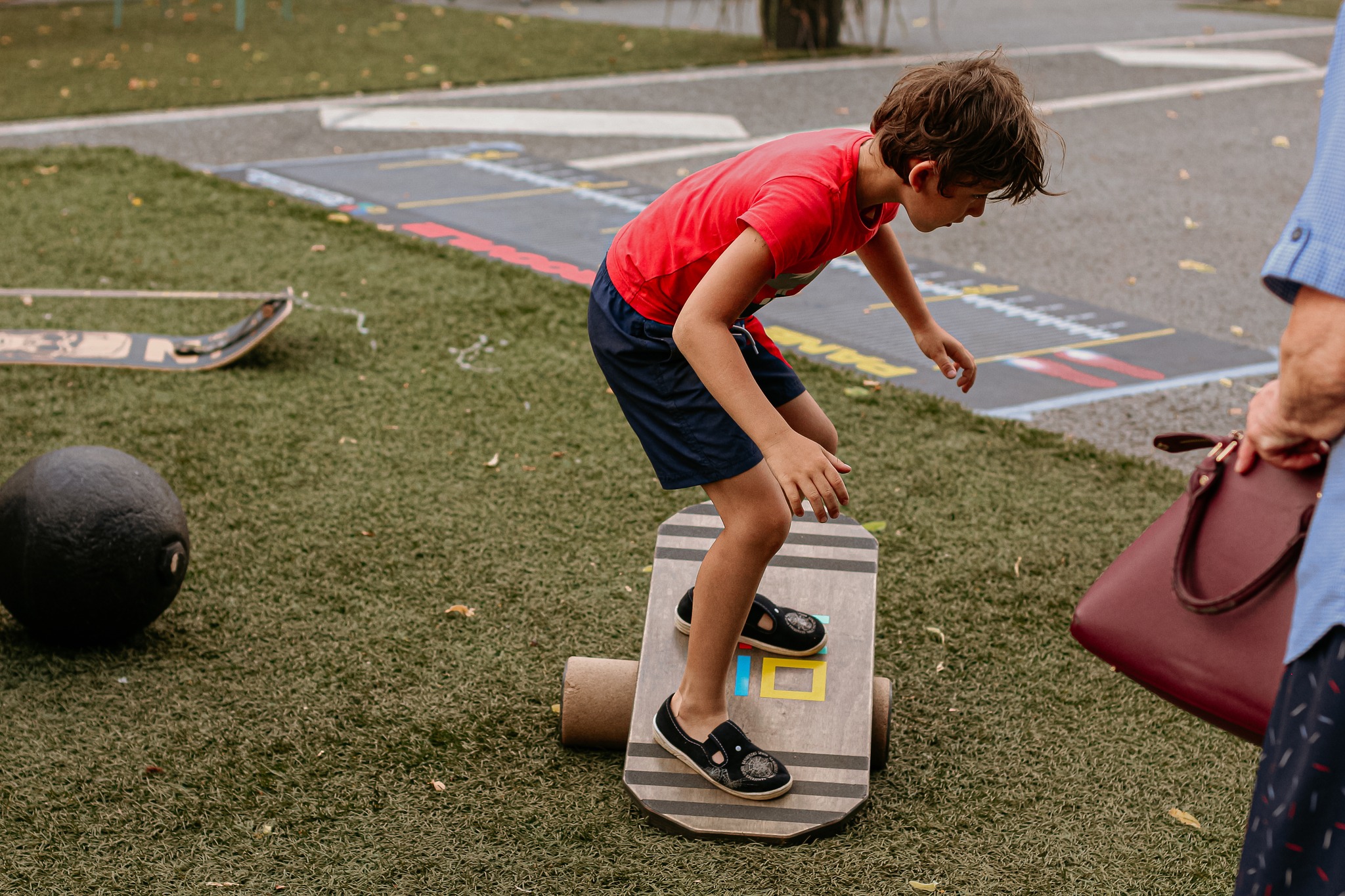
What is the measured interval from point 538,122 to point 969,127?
8381 mm

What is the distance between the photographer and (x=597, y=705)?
9.51 feet

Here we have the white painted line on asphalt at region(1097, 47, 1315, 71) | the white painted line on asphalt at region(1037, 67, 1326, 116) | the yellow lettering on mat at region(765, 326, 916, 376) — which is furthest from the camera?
the white painted line on asphalt at region(1097, 47, 1315, 71)

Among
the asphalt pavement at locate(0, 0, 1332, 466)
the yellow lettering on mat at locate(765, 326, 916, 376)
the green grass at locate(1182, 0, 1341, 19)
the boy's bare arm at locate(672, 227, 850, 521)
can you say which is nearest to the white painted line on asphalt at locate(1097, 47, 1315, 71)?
the asphalt pavement at locate(0, 0, 1332, 466)

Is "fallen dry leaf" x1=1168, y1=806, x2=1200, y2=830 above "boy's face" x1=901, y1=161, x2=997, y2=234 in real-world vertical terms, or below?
below

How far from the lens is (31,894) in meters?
2.43

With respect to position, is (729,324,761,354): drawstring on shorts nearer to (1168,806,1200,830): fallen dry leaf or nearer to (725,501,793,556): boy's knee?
(725,501,793,556): boy's knee

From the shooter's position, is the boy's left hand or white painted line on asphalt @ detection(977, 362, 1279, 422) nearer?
the boy's left hand

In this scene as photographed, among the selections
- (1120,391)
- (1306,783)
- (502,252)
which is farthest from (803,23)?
(1306,783)

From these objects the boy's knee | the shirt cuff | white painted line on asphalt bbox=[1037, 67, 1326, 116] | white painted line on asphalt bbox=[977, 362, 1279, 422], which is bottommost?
white painted line on asphalt bbox=[977, 362, 1279, 422]

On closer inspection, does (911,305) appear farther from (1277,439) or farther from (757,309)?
(1277,439)

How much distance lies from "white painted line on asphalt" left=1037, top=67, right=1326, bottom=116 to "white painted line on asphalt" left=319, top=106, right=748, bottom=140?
309cm

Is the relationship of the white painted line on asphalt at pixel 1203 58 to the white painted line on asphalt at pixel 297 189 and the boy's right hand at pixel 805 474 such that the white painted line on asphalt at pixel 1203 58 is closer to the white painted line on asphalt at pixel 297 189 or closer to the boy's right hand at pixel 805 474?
the white painted line on asphalt at pixel 297 189

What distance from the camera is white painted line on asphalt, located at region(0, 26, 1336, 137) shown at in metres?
9.70

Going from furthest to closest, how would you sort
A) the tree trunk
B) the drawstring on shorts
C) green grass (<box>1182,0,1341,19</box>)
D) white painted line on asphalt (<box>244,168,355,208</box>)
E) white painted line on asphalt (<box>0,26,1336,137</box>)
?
green grass (<box>1182,0,1341,19</box>), the tree trunk, white painted line on asphalt (<box>0,26,1336,137</box>), white painted line on asphalt (<box>244,168,355,208</box>), the drawstring on shorts
